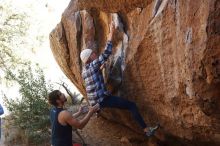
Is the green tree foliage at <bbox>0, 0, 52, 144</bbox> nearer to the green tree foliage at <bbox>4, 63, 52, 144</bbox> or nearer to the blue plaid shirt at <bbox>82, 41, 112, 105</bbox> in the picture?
the green tree foliage at <bbox>4, 63, 52, 144</bbox>

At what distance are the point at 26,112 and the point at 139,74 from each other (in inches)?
237

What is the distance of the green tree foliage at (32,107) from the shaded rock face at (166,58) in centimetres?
313

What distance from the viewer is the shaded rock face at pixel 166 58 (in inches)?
233

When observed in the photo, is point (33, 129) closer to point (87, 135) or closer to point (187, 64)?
point (87, 135)

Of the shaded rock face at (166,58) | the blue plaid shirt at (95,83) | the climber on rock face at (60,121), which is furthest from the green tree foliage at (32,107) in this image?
the climber on rock face at (60,121)

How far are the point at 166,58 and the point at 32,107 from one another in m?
7.14

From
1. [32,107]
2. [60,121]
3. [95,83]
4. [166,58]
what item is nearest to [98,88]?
[95,83]

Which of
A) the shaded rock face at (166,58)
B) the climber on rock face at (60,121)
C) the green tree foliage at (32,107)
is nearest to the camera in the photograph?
the shaded rock face at (166,58)

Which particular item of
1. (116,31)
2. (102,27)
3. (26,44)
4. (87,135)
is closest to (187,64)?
(116,31)

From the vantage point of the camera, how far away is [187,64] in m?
6.32

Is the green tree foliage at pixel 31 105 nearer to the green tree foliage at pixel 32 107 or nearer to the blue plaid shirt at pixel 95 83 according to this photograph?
the green tree foliage at pixel 32 107

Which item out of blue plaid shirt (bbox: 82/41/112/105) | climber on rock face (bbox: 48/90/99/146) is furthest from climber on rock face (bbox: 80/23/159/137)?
climber on rock face (bbox: 48/90/99/146)

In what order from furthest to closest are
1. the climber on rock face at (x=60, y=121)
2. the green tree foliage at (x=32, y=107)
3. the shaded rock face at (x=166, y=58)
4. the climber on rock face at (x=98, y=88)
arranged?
1. the green tree foliage at (x=32, y=107)
2. the climber on rock face at (x=98, y=88)
3. the climber on rock face at (x=60, y=121)
4. the shaded rock face at (x=166, y=58)

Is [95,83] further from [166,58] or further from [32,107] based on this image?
[32,107]
